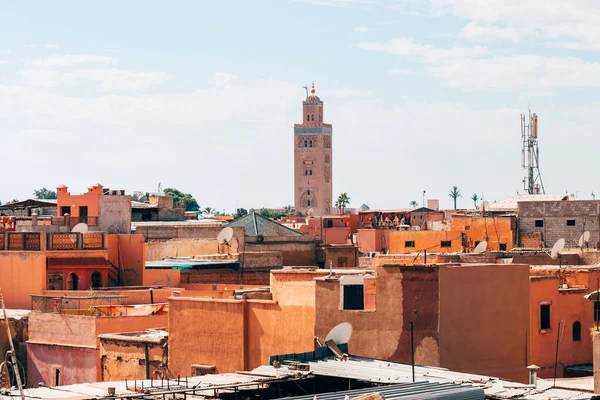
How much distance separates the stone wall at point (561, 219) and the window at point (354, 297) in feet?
81.0

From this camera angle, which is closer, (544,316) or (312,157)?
(544,316)

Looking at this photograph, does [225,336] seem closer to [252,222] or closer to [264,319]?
[264,319]

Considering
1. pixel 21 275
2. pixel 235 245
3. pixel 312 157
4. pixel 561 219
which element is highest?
pixel 312 157

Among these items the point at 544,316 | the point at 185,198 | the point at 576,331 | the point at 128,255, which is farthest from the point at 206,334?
the point at 185,198

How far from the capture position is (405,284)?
21.4 m

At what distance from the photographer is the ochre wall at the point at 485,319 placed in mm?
21281

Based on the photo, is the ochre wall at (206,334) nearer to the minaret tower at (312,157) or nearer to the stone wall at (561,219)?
the stone wall at (561,219)

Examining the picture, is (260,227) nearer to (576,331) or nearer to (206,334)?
(576,331)

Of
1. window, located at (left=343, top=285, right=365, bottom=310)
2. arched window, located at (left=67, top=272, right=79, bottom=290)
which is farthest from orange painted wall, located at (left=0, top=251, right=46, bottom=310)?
window, located at (left=343, top=285, right=365, bottom=310)

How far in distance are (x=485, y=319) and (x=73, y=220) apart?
25.8 m

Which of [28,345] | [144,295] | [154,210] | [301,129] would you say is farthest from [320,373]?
[301,129]

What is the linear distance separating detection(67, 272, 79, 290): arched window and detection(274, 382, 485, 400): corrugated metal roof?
2221 centimetres

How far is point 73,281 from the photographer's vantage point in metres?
37.1

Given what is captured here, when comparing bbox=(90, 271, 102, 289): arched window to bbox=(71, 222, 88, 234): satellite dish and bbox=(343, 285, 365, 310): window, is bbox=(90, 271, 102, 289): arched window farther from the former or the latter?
bbox=(343, 285, 365, 310): window
